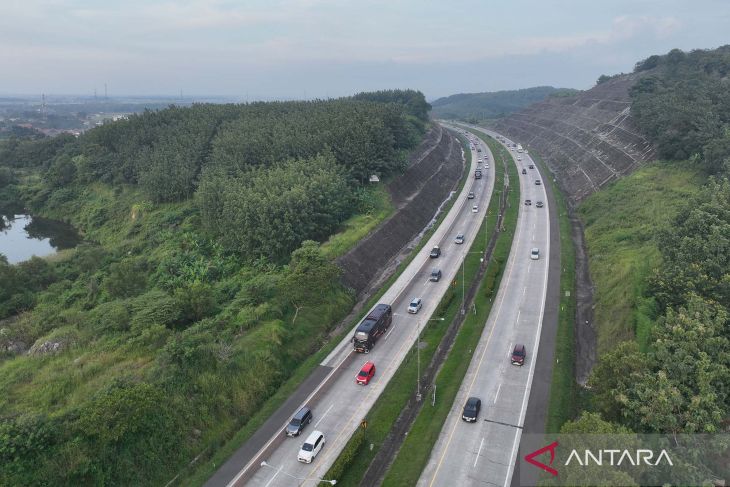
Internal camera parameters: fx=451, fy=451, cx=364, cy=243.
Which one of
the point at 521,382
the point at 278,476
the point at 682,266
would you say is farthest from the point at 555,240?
the point at 278,476

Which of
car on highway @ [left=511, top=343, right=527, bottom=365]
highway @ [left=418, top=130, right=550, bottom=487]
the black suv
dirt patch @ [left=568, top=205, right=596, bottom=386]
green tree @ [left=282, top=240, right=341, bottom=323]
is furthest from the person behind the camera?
the black suv

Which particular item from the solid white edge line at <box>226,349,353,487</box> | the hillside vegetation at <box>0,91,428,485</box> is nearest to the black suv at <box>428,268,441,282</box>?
the hillside vegetation at <box>0,91,428,485</box>

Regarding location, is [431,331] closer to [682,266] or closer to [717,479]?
[682,266]

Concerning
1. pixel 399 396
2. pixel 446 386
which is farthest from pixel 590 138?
pixel 399 396

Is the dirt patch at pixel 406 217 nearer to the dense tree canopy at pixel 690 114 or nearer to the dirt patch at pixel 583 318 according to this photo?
the dirt patch at pixel 583 318

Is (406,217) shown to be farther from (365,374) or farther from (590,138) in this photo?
(590,138)

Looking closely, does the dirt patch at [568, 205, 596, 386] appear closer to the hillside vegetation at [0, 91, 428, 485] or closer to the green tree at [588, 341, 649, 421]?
the green tree at [588, 341, 649, 421]

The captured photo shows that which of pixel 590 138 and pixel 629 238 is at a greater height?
pixel 590 138
